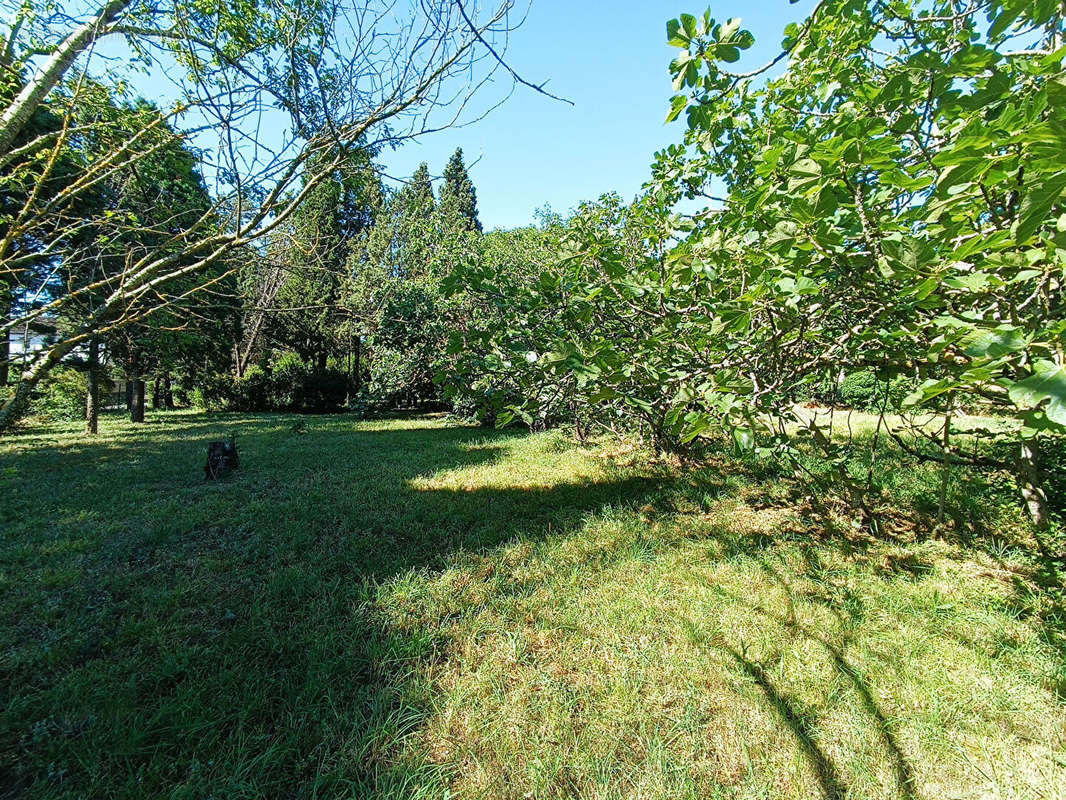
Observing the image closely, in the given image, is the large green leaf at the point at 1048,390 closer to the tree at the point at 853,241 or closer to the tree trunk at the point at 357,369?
the tree at the point at 853,241

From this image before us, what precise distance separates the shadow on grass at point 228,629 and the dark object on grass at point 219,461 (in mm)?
305

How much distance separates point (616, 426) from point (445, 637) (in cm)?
511

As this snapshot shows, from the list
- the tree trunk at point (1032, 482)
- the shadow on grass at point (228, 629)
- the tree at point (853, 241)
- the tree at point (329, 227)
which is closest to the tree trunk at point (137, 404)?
the shadow on grass at point (228, 629)

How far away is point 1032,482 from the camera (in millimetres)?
2770

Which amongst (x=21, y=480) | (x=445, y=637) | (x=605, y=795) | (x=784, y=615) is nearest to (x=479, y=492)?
(x=445, y=637)

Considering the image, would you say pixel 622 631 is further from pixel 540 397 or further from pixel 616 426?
pixel 616 426

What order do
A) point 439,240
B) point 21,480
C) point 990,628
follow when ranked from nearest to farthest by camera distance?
point 990,628
point 21,480
point 439,240

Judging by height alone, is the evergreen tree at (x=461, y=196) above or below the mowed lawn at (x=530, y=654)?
above

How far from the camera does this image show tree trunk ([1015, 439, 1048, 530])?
2742 millimetres

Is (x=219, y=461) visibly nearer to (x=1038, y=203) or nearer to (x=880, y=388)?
(x=1038, y=203)

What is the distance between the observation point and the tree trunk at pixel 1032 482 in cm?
274

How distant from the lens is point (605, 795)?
147 centimetres

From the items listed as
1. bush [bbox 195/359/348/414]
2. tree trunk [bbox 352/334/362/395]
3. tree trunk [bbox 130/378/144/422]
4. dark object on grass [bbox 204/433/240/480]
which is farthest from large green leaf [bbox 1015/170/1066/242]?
bush [bbox 195/359/348/414]

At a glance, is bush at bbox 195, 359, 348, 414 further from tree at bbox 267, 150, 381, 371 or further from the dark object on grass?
tree at bbox 267, 150, 381, 371
